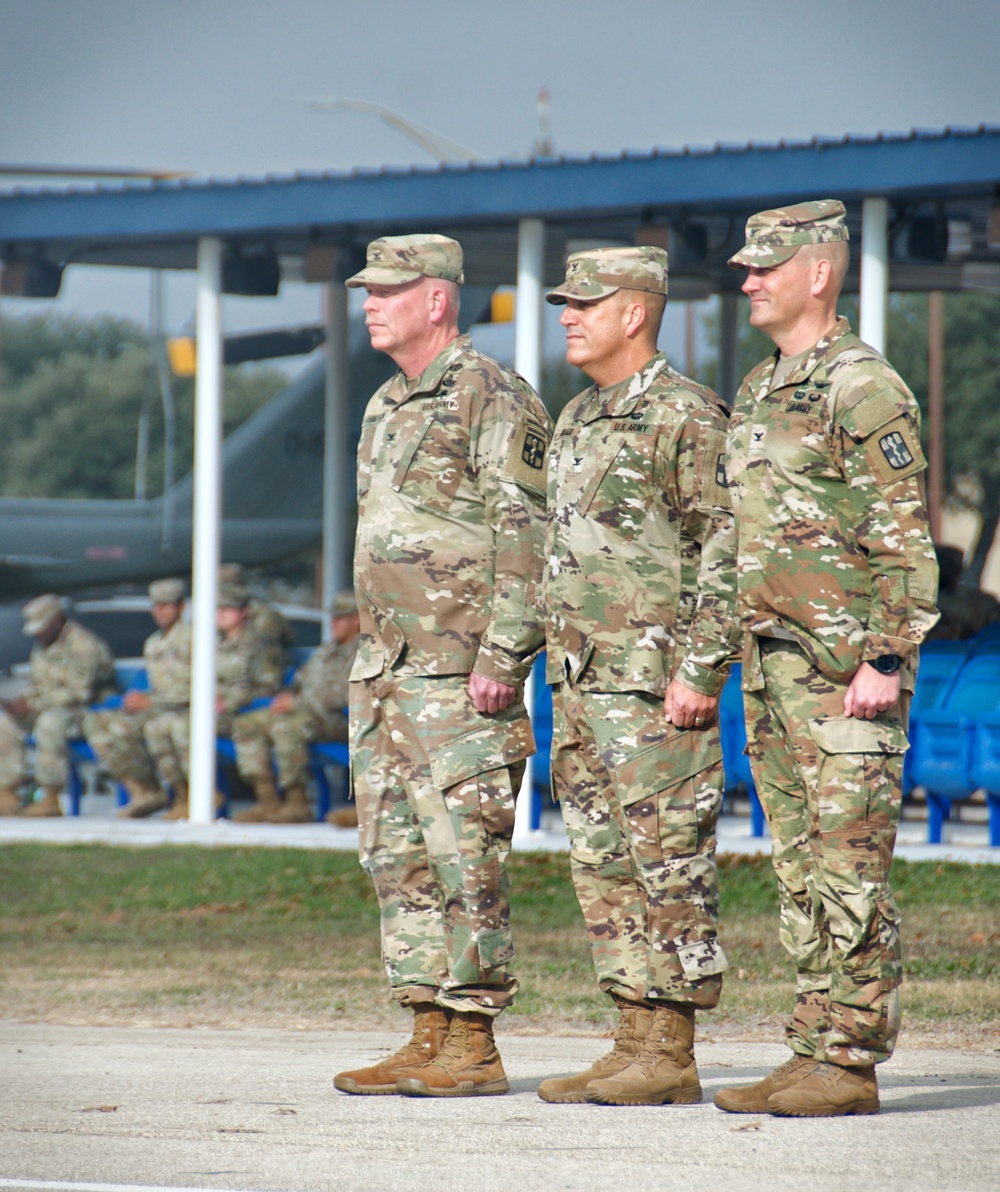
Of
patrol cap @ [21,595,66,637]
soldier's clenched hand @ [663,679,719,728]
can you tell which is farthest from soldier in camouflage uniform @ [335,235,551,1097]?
patrol cap @ [21,595,66,637]

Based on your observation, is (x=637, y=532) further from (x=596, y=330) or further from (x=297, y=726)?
(x=297, y=726)

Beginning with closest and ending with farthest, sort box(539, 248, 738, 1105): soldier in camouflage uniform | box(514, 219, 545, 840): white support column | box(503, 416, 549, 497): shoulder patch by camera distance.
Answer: box(539, 248, 738, 1105): soldier in camouflage uniform → box(503, 416, 549, 497): shoulder patch → box(514, 219, 545, 840): white support column

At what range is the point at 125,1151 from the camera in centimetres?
406

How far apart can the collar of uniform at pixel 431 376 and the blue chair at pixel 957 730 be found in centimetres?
535

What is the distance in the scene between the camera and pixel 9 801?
12.4 m

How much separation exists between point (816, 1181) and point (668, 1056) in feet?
2.49

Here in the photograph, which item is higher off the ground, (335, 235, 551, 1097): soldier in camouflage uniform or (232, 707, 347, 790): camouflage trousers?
(335, 235, 551, 1097): soldier in camouflage uniform

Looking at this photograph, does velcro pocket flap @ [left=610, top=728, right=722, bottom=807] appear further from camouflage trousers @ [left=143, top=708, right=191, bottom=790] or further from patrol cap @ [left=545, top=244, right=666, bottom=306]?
camouflage trousers @ [left=143, top=708, right=191, bottom=790]

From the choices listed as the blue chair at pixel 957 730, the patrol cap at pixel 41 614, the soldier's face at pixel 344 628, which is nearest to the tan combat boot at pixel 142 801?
the patrol cap at pixel 41 614

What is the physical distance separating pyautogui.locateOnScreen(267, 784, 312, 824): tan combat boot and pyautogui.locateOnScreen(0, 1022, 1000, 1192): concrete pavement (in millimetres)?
6084

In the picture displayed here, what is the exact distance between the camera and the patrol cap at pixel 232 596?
11.7 metres

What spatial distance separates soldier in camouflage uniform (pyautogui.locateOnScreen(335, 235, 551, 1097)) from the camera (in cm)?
452

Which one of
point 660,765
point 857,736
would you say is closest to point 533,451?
point 660,765

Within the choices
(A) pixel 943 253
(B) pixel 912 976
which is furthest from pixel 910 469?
(A) pixel 943 253
